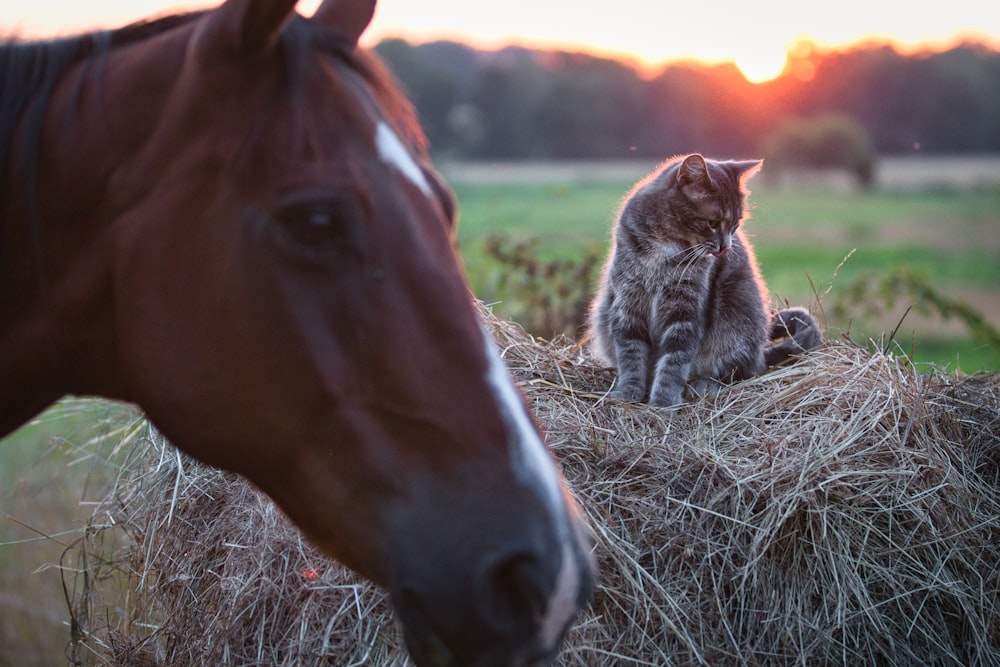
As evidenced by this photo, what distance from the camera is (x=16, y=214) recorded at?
49.8 inches

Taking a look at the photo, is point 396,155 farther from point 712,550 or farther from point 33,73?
point 712,550

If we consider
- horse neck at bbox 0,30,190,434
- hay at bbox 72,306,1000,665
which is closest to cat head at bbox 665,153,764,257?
hay at bbox 72,306,1000,665

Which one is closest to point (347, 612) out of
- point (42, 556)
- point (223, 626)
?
point (223, 626)

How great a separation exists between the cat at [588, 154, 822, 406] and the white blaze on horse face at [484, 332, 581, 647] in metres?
2.13

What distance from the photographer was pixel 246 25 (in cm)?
114

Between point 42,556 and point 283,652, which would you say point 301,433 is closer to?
point 283,652

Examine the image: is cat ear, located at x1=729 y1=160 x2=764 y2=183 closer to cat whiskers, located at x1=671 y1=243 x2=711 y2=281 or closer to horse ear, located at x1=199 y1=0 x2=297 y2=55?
cat whiskers, located at x1=671 y1=243 x2=711 y2=281

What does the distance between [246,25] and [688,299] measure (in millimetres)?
2595

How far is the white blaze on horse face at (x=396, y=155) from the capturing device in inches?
47.1

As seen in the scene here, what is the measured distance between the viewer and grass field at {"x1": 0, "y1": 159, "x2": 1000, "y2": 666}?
4031mm

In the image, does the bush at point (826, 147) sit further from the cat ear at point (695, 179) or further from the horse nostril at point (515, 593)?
the horse nostril at point (515, 593)

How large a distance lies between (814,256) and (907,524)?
13.6 meters

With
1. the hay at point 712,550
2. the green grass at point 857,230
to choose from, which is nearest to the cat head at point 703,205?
the hay at point 712,550

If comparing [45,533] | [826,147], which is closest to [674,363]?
[45,533]
